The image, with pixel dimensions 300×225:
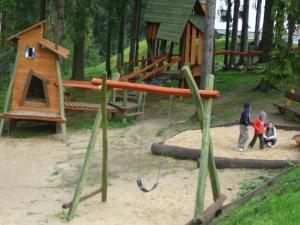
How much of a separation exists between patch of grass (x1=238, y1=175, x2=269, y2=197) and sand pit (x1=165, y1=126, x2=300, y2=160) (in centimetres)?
135

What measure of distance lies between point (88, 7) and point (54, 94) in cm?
768

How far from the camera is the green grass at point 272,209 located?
6.14 metres

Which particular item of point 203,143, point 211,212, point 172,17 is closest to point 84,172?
point 203,143

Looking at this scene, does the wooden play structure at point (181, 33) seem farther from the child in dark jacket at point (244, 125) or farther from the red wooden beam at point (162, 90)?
the red wooden beam at point (162, 90)

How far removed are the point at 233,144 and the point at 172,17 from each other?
975 centimetres

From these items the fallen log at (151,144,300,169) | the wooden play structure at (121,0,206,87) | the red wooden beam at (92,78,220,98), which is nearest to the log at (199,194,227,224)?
the red wooden beam at (92,78,220,98)

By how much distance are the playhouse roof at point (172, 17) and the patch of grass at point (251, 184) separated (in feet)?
36.9

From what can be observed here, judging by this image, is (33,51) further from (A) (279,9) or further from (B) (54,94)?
(A) (279,9)

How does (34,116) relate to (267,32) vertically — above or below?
below

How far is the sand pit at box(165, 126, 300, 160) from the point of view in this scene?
1139cm

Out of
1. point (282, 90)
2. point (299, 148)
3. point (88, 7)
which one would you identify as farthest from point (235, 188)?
point (88, 7)

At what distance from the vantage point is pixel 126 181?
1052 cm

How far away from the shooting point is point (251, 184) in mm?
9594

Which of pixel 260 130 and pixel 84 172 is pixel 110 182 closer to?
pixel 84 172
